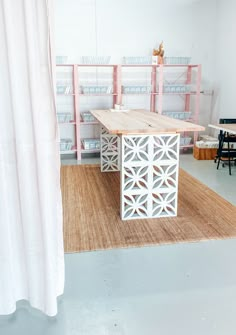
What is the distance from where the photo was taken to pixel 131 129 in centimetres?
296

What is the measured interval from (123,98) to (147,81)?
1.84ft

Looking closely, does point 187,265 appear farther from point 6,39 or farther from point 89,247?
point 6,39

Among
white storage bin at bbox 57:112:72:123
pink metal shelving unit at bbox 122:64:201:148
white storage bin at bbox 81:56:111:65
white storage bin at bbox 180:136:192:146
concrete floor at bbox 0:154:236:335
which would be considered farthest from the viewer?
white storage bin at bbox 180:136:192:146

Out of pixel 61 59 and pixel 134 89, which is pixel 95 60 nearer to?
pixel 61 59

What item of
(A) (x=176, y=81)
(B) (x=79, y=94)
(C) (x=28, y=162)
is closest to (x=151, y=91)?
(A) (x=176, y=81)

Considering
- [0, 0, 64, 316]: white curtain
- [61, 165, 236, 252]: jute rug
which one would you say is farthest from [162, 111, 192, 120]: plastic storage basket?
[0, 0, 64, 316]: white curtain

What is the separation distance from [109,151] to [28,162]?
3.21 metres

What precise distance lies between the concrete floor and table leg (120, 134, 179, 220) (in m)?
0.62

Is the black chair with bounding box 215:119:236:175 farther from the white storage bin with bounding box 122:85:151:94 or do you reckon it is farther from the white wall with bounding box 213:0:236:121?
the white storage bin with bounding box 122:85:151:94

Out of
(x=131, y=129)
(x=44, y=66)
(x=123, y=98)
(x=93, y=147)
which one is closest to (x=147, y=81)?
(x=123, y=98)

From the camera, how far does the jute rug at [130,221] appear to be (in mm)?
2801

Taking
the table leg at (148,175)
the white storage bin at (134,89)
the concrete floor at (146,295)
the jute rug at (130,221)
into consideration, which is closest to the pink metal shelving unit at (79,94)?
the white storage bin at (134,89)

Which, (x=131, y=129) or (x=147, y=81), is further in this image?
(x=147, y=81)

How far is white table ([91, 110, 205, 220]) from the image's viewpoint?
120 inches
